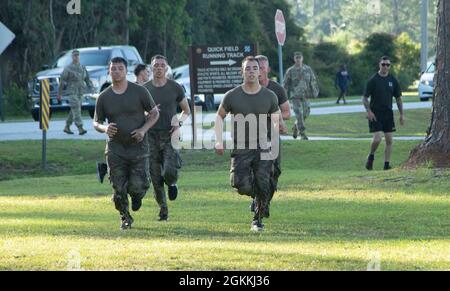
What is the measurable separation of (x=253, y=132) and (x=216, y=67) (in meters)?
14.0

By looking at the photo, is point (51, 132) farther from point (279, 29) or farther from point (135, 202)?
point (135, 202)

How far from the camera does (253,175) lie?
15156 mm

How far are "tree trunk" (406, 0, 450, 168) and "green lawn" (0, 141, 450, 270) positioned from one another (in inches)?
23.1

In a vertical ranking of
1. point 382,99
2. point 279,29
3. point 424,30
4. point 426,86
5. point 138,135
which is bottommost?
point 426,86

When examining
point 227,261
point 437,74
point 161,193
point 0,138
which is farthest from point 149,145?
point 0,138

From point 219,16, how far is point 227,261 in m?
52.2

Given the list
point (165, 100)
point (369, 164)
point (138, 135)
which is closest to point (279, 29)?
point (369, 164)

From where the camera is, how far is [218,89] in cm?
2872

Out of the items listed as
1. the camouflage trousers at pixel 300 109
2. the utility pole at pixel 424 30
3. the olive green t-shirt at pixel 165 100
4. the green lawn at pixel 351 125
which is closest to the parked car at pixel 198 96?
the green lawn at pixel 351 125

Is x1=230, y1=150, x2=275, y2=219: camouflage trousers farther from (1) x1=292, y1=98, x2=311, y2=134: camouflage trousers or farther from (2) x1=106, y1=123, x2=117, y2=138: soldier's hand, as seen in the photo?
(1) x1=292, y1=98, x2=311, y2=134: camouflage trousers

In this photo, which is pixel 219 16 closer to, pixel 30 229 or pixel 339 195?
pixel 339 195

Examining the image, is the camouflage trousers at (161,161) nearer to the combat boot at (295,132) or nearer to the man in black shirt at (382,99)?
the man in black shirt at (382,99)

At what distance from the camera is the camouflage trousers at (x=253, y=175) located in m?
15.0

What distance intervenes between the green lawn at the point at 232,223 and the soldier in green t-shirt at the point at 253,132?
515mm
